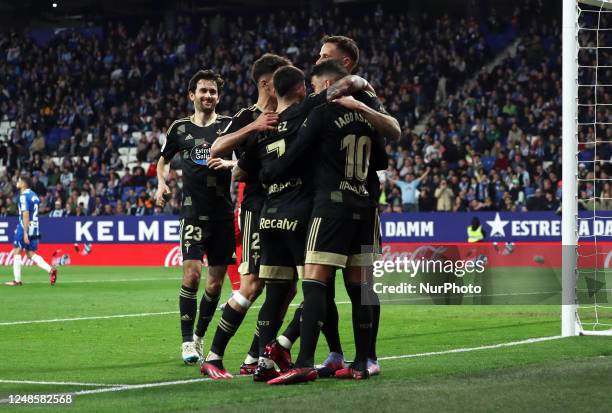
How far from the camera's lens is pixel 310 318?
6938 mm

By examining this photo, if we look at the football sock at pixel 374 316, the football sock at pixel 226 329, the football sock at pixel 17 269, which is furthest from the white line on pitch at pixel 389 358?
the football sock at pixel 17 269

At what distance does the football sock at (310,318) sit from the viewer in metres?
6.92

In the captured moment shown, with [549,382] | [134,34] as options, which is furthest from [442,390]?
[134,34]

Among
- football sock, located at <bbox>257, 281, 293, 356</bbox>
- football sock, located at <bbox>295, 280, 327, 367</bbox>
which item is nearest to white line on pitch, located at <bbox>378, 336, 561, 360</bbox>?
football sock, located at <bbox>257, 281, 293, 356</bbox>

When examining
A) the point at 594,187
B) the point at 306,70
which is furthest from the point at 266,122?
the point at 306,70

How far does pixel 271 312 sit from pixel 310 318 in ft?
1.35

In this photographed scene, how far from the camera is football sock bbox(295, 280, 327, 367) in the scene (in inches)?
272

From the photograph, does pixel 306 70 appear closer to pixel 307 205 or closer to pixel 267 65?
pixel 267 65

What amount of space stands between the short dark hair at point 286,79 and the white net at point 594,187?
136 inches

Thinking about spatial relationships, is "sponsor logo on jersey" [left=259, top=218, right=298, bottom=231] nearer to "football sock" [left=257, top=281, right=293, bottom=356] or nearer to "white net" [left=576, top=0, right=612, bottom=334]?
"football sock" [left=257, top=281, right=293, bottom=356]

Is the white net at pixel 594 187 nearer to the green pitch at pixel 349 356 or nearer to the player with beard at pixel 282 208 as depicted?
the green pitch at pixel 349 356

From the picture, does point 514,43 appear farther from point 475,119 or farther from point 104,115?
point 104,115

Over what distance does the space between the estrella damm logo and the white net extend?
349 centimetres

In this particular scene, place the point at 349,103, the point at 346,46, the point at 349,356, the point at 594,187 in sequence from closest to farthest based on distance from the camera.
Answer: the point at 349,103, the point at 346,46, the point at 349,356, the point at 594,187
